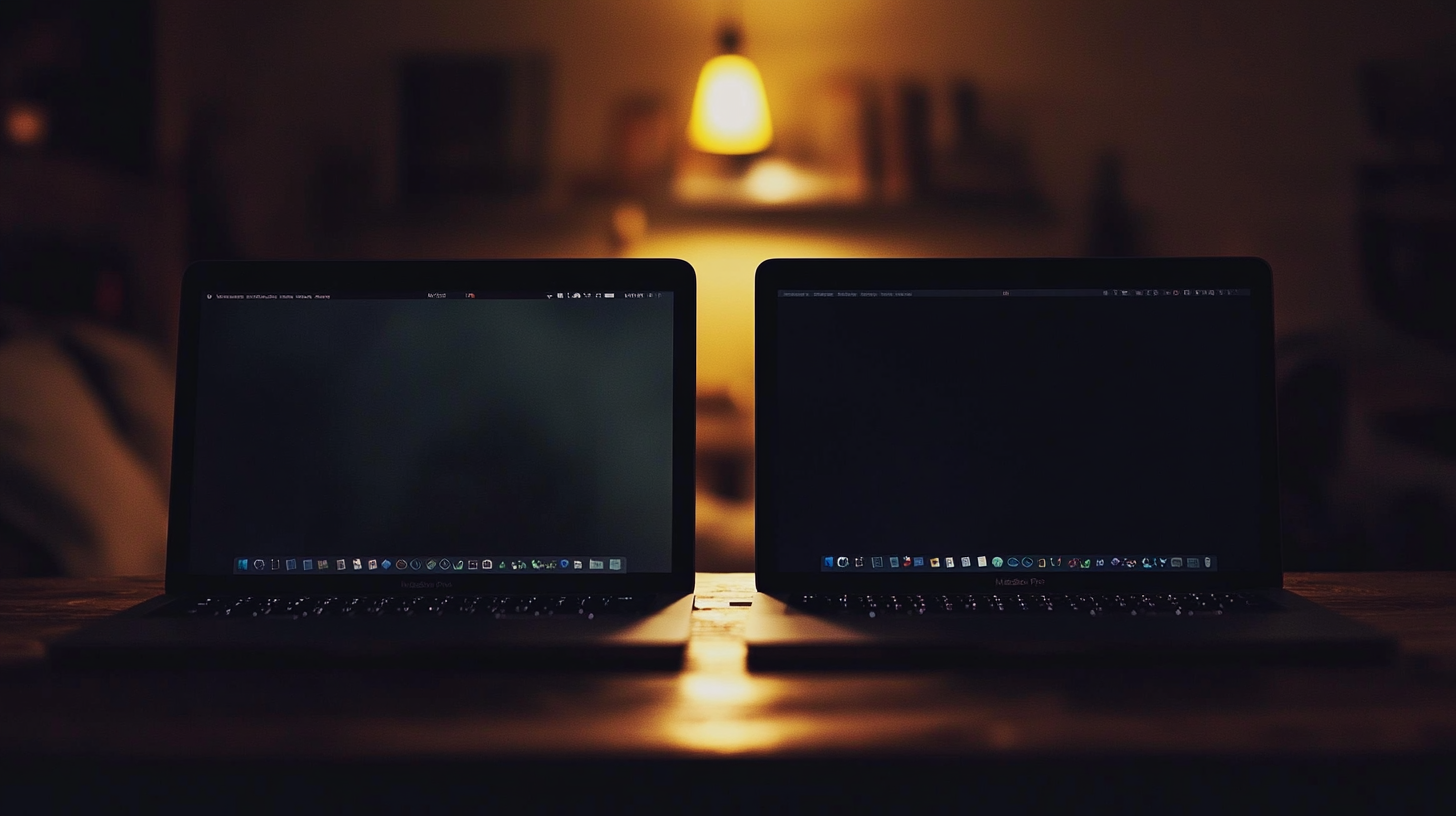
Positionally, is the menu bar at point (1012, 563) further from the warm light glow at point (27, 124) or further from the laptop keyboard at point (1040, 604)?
the warm light glow at point (27, 124)

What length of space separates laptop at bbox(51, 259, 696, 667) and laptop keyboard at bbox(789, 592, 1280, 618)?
15 centimetres

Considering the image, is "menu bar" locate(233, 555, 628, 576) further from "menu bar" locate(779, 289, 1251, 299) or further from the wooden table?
"menu bar" locate(779, 289, 1251, 299)

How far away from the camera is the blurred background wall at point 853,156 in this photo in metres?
1.40

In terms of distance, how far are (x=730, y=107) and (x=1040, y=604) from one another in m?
1.03

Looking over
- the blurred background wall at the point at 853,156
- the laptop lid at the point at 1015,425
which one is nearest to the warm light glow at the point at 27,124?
the blurred background wall at the point at 853,156

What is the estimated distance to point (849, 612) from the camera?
0.74 metres

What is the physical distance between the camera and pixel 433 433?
82 centimetres

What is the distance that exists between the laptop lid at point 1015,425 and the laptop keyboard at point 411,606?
0.16m

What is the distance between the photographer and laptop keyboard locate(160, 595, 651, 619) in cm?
74

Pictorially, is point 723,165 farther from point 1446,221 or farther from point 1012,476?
point 1446,221

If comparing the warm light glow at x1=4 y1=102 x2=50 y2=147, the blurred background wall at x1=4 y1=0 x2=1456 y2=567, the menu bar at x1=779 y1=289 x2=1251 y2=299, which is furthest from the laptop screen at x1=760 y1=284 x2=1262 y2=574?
the warm light glow at x1=4 y1=102 x2=50 y2=147

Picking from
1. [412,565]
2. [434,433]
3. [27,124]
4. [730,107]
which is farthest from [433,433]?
[27,124]

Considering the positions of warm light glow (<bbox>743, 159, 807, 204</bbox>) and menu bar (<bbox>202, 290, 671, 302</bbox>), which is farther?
warm light glow (<bbox>743, 159, 807, 204</bbox>)

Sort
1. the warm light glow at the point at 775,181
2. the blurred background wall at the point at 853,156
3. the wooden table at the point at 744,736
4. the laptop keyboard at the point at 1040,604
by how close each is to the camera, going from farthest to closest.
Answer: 1. the warm light glow at the point at 775,181
2. the blurred background wall at the point at 853,156
3. the laptop keyboard at the point at 1040,604
4. the wooden table at the point at 744,736
